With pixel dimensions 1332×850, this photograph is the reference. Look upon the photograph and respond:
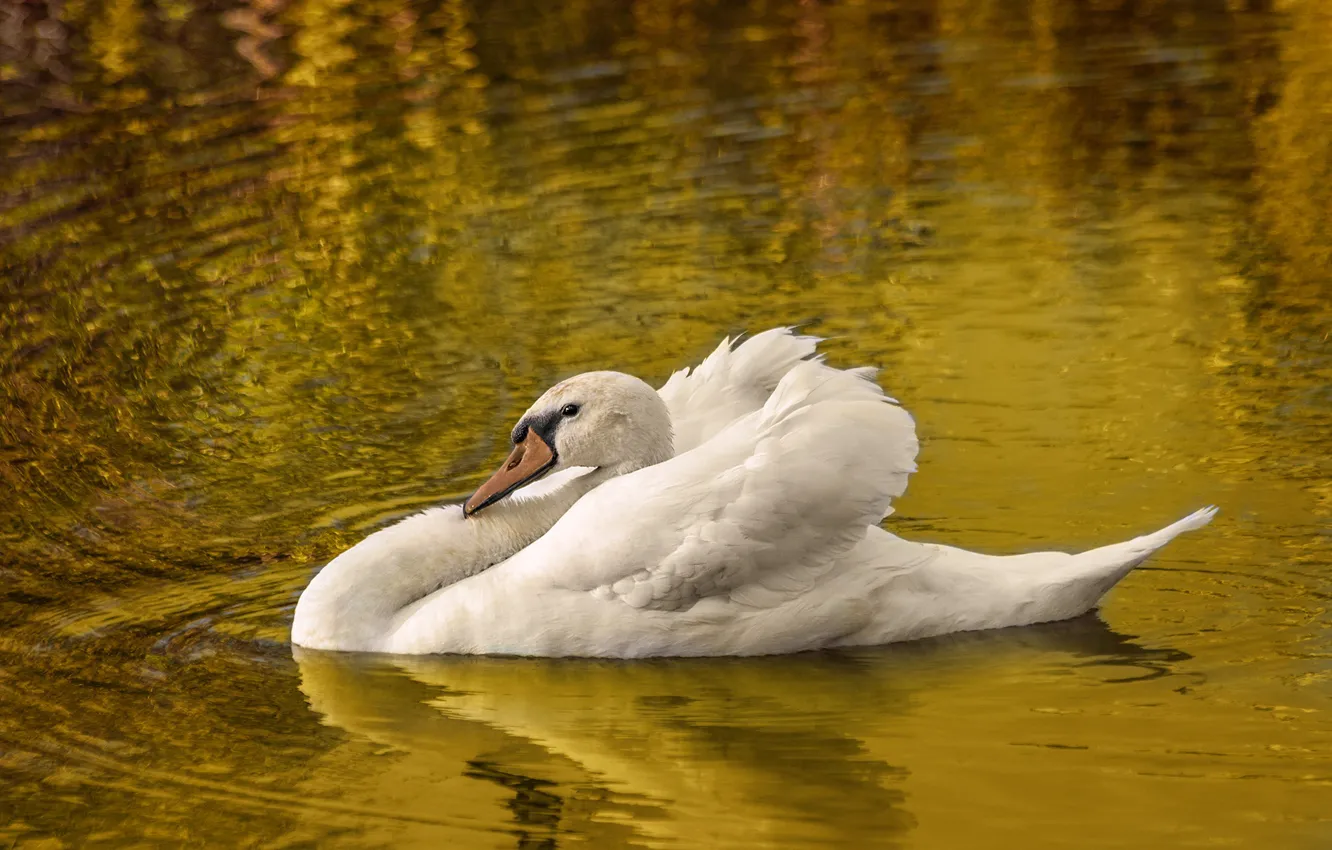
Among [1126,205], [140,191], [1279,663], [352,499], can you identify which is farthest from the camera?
[140,191]

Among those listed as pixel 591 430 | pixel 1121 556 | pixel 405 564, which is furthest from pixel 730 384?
pixel 1121 556

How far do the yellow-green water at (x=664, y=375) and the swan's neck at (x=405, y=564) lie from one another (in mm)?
210

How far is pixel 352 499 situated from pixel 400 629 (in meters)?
1.76

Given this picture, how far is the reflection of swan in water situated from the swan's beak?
67 cm

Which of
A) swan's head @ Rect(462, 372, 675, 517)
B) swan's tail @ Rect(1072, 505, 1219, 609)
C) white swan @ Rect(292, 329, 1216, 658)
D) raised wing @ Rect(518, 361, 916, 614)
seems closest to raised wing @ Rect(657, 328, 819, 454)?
white swan @ Rect(292, 329, 1216, 658)

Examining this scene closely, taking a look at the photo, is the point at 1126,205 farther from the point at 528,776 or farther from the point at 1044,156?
the point at 528,776

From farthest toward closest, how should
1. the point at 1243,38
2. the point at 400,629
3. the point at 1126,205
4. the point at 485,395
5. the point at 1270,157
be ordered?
the point at 1243,38
the point at 1270,157
the point at 1126,205
the point at 485,395
the point at 400,629

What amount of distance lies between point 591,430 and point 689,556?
Answer: 812 millimetres

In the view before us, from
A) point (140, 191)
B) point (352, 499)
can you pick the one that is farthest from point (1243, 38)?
point (352, 499)

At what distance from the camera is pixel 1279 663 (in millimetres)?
7465

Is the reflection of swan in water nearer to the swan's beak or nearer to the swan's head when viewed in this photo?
the swan's beak

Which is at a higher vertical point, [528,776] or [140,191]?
[140,191]

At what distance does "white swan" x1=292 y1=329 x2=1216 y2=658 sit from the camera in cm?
766

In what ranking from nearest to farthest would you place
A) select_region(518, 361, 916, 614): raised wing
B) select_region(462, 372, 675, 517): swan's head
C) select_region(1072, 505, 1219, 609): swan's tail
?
select_region(518, 361, 916, 614): raised wing, select_region(1072, 505, 1219, 609): swan's tail, select_region(462, 372, 675, 517): swan's head
